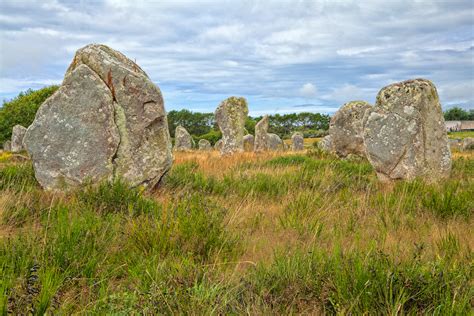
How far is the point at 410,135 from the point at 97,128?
5842 mm

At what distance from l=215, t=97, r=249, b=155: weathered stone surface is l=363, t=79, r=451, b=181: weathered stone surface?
36.7 feet

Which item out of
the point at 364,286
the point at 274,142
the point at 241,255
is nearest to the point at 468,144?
the point at 274,142

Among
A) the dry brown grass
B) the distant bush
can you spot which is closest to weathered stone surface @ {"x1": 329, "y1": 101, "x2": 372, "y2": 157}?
the dry brown grass

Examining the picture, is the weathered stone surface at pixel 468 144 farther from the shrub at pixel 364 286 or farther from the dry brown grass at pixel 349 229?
the shrub at pixel 364 286

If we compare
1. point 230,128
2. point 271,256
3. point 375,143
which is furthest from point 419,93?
point 230,128

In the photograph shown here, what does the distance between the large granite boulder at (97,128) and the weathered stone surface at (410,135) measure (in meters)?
4.56

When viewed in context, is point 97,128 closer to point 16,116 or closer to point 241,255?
point 241,255

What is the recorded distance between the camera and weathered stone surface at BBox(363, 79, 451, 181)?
353 inches

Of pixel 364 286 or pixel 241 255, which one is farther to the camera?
pixel 241 255

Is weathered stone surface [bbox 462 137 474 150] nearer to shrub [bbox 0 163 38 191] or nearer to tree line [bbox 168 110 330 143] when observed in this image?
shrub [bbox 0 163 38 191]

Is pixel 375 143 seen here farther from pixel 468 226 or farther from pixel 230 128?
pixel 230 128

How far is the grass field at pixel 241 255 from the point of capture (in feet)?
9.32

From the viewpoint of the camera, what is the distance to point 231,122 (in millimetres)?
20375

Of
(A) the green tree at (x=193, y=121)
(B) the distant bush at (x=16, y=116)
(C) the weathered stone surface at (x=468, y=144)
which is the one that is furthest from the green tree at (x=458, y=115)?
(B) the distant bush at (x=16, y=116)
